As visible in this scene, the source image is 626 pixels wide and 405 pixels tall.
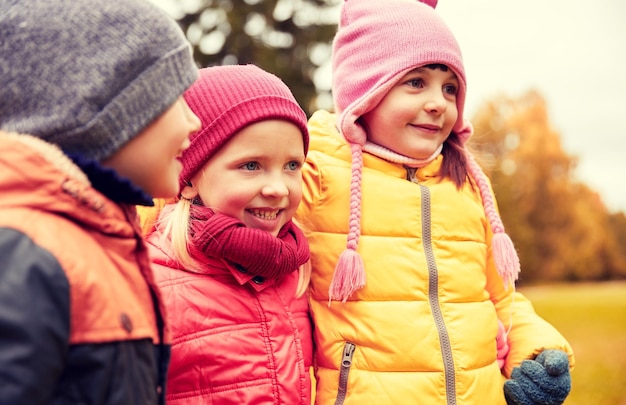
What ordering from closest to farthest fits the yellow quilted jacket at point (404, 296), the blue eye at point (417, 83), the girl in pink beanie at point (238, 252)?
the girl in pink beanie at point (238, 252) < the yellow quilted jacket at point (404, 296) < the blue eye at point (417, 83)

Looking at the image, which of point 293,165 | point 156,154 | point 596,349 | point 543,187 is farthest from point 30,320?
point 543,187

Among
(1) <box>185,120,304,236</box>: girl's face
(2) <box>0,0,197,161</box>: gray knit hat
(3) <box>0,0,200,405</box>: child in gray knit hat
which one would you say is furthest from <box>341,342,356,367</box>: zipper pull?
(2) <box>0,0,197,161</box>: gray knit hat

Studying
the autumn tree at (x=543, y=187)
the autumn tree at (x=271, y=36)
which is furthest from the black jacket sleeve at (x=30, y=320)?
the autumn tree at (x=543, y=187)

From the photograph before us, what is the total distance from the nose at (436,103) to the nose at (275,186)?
0.67 metres

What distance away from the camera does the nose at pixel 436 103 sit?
2.59 meters

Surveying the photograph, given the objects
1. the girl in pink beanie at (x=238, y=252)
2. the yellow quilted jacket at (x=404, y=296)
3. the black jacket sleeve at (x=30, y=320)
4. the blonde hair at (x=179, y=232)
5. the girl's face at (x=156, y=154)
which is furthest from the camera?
the yellow quilted jacket at (x=404, y=296)

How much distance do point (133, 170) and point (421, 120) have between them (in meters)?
1.35

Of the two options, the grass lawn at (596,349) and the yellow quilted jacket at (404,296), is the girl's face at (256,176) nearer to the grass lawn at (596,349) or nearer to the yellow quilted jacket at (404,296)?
the yellow quilted jacket at (404,296)

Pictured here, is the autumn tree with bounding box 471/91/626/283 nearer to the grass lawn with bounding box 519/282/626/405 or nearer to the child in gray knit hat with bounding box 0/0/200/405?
the grass lawn with bounding box 519/282/626/405

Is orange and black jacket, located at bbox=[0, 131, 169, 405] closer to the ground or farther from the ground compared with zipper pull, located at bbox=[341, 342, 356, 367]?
farther from the ground

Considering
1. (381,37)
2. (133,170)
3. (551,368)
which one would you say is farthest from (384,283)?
(133,170)

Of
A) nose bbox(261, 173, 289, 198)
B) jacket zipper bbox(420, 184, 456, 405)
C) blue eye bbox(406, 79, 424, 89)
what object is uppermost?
blue eye bbox(406, 79, 424, 89)

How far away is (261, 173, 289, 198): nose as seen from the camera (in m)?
2.30

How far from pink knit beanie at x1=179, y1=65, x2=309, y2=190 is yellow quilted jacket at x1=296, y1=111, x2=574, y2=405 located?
0.36m
